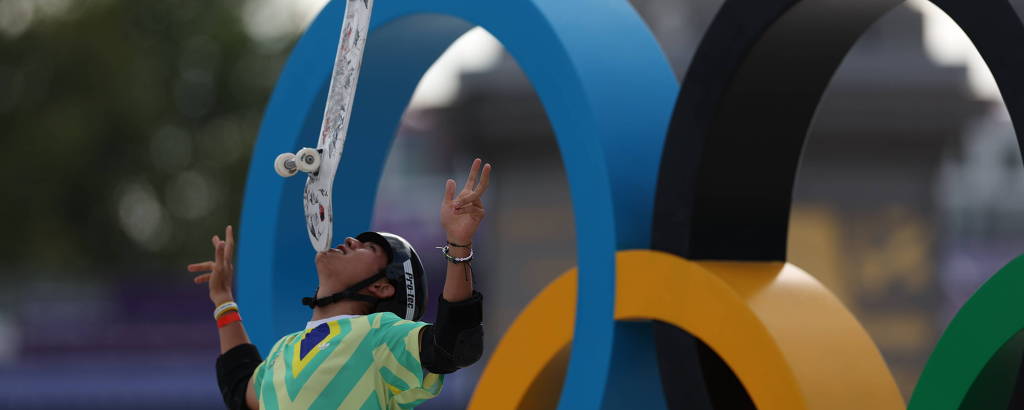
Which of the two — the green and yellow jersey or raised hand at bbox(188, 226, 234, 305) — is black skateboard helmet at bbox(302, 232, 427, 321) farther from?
raised hand at bbox(188, 226, 234, 305)

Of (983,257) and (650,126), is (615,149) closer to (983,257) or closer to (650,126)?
(650,126)

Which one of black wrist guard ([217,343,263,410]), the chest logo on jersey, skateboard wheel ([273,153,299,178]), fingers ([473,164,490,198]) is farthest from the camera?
black wrist guard ([217,343,263,410])

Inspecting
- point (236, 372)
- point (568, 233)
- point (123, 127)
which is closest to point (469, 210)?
point (236, 372)

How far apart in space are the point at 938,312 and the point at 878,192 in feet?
3.46

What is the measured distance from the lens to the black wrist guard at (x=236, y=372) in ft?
11.2

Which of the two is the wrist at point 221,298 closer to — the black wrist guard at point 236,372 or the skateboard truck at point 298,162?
the black wrist guard at point 236,372

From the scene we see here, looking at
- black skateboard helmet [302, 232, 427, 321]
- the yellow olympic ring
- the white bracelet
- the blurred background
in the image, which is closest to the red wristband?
the white bracelet

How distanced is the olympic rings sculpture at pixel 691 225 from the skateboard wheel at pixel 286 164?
2.34 feet

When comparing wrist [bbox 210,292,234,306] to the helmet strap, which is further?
wrist [bbox 210,292,234,306]

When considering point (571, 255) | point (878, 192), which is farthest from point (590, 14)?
point (878, 192)

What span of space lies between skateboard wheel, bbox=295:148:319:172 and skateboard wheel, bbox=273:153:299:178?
0.01 meters

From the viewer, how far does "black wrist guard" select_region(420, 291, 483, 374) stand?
9.45 ft

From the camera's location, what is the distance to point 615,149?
3.39 meters

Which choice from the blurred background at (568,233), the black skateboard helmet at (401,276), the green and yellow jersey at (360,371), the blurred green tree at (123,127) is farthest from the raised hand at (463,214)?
the blurred green tree at (123,127)
